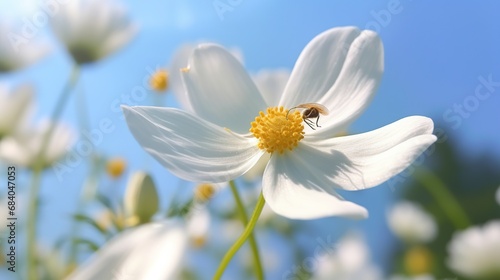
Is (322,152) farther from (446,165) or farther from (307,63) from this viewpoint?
(446,165)

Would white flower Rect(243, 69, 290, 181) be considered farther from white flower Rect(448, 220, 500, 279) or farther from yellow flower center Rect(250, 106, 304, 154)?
white flower Rect(448, 220, 500, 279)

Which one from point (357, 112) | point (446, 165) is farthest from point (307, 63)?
point (446, 165)

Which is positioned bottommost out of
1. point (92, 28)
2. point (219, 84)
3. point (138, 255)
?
point (138, 255)

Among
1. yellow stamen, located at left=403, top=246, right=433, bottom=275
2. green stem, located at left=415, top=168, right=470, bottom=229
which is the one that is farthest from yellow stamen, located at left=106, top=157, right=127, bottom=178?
yellow stamen, located at left=403, top=246, right=433, bottom=275

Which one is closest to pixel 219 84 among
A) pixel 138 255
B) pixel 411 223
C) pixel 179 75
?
pixel 179 75

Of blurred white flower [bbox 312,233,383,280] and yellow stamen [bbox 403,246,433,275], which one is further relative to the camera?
yellow stamen [bbox 403,246,433,275]

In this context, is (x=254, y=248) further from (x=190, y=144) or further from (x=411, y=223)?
(x=411, y=223)
